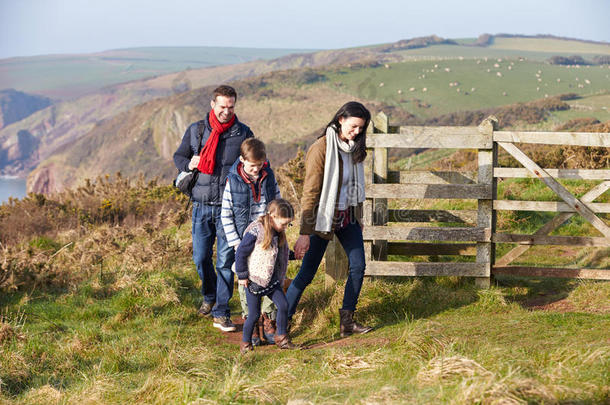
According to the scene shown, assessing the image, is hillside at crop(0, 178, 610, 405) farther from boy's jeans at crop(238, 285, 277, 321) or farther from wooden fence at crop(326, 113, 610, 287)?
boy's jeans at crop(238, 285, 277, 321)

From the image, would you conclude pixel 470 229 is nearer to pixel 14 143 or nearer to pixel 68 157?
pixel 68 157

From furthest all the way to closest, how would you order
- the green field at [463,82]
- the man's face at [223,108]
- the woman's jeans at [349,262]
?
the green field at [463,82] < the man's face at [223,108] < the woman's jeans at [349,262]

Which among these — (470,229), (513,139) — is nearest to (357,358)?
(470,229)

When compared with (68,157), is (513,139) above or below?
above

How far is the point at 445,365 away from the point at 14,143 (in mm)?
182592

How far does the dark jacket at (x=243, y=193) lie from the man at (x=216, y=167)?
1.44 feet

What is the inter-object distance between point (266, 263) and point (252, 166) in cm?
84

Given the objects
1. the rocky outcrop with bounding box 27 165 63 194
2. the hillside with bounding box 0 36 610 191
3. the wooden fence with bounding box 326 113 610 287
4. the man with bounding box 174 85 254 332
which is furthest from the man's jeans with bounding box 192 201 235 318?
the rocky outcrop with bounding box 27 165 63 194

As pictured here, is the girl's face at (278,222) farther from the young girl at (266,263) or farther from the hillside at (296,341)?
the hillside at (296,341)

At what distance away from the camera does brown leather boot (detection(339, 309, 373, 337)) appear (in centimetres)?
552

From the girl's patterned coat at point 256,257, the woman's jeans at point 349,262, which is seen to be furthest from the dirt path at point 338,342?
the girl's patterned coat at point 256,257

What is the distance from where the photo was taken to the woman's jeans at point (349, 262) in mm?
5305

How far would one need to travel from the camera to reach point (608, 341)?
4.46 meters

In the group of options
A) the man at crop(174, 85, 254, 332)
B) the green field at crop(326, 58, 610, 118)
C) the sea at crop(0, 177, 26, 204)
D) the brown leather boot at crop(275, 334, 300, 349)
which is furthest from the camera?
the sea at crop(0, 177, 26, 204)
